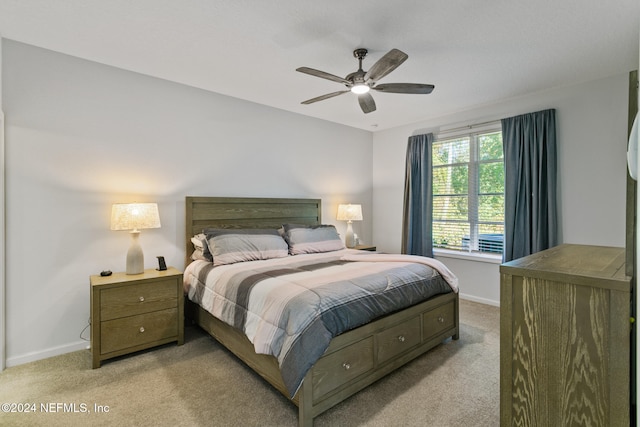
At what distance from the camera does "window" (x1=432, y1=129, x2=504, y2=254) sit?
4.10 metres

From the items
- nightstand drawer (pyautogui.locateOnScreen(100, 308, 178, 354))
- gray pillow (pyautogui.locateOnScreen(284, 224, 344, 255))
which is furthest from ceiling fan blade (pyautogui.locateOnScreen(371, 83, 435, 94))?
nightstand drawer (pyautogui.locateOnScreen(100, 308, 178, 354))

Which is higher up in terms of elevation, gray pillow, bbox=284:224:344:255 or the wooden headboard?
the wooden headboard

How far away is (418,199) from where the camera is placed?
15.6 feet

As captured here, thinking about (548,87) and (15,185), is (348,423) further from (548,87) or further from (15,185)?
(548,87)

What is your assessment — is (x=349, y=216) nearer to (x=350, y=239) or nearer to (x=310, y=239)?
(x=350, y=239)

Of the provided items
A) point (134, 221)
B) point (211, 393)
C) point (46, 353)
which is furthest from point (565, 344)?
point (46, 353)

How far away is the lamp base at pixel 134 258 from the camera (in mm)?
2762

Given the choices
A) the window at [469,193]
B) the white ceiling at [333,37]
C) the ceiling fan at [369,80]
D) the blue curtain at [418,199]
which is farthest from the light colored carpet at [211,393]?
the white ceiling at [333,37]

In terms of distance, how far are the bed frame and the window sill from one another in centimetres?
146

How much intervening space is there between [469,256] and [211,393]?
3605mm

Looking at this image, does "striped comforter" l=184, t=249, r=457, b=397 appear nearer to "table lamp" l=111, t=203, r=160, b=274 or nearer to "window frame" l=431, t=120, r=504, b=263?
"table lamp" l=111, t=203, r=160, b=274

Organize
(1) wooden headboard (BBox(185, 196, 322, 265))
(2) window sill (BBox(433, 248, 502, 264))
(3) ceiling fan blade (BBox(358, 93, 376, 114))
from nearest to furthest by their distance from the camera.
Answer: (3) ceiling fan blade (BBox(358, 93, 376, 114)) → (1) wooden headboard (BBox(185, 196, 322, 265)) → (2) window sill (BBox(433, 248, 502, 264))

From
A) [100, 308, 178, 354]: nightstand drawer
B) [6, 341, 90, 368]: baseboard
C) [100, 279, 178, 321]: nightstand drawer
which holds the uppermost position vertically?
[100, 279, 178, 321]: nightstand drawer

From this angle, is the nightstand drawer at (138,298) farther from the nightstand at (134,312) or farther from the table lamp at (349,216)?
the table lamp at (349,216)
